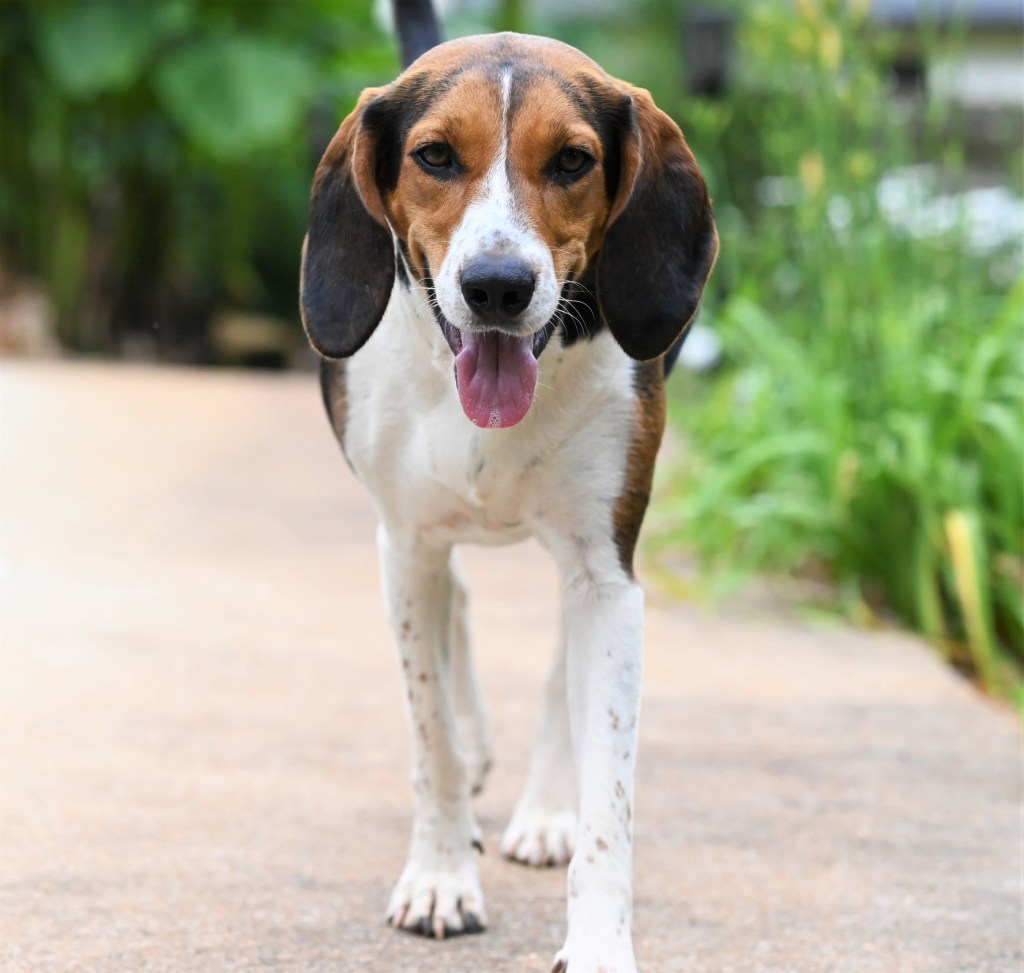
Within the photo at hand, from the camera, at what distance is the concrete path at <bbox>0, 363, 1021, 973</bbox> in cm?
309

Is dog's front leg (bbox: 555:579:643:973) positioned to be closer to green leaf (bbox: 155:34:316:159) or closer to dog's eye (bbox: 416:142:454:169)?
dog's eye (bbox: 416:142:454:169)

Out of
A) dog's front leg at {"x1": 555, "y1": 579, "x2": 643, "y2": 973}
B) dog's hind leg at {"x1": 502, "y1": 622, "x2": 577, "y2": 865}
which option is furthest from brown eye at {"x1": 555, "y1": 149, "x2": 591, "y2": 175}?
dog's hind leg at {"x1": 502, "y1": 622, "x2": 577, "y2": 865}

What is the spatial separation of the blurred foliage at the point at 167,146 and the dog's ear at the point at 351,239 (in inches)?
334

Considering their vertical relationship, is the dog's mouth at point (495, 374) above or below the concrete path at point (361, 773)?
above

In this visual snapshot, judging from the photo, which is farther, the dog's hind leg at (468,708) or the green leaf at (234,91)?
the green leaf at (234,91)

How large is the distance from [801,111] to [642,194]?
3.81 m

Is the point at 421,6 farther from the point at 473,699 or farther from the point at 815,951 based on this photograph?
the point at 815,951

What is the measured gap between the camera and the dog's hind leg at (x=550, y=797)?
354 centimetres

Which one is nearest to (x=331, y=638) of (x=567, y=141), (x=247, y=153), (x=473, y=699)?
(x=473, y=699)

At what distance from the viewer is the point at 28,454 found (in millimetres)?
7848

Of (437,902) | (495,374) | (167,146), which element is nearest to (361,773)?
(437,902)

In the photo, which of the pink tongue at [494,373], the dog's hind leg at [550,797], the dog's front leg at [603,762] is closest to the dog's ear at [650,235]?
the pink tongue at [494,373]

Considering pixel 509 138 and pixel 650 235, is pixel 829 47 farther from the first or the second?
pixel 509 138

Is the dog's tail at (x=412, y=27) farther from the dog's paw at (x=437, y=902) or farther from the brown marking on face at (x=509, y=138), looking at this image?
the dog's paw at (x=437, y=902)
